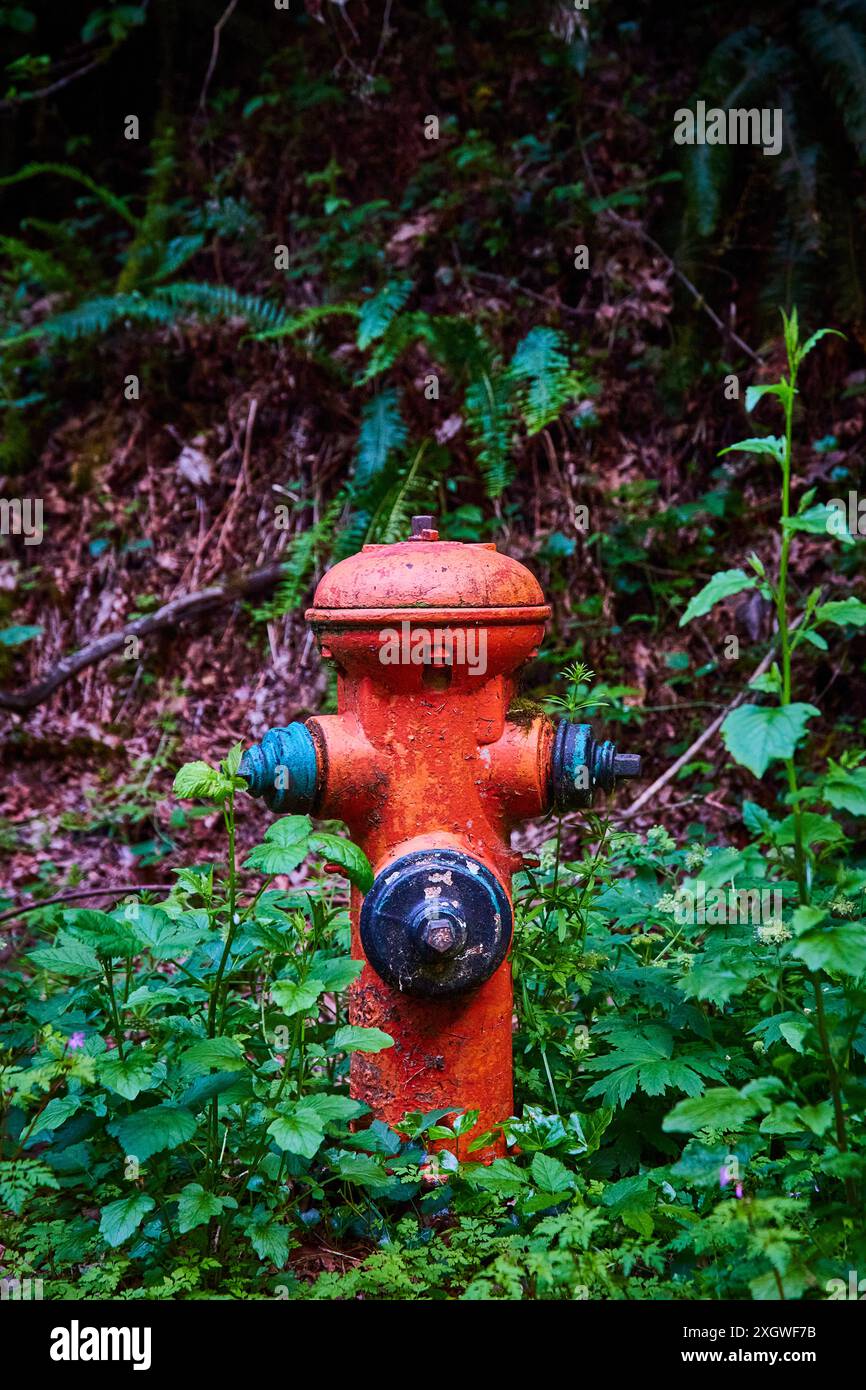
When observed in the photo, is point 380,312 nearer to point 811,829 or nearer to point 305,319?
point 305,319

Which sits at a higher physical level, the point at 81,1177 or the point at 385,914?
the point at 385,914

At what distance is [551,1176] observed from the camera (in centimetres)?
183

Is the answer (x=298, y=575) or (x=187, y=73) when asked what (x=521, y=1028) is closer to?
(x=298, y=575)

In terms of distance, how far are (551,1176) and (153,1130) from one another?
65 cm

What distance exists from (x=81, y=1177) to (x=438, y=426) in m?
3.50

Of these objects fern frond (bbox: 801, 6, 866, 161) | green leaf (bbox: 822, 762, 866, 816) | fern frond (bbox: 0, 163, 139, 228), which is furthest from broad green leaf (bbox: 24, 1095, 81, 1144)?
fern frond (bbox: 0, 163, 139, 228)

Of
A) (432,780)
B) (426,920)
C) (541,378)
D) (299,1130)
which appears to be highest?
(541,378)

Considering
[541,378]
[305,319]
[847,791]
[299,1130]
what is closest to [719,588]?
[847,791]

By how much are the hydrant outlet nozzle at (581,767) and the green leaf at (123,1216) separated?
1004 mm

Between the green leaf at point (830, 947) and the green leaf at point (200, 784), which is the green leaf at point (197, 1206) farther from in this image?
the green leaf at point (830, 947)

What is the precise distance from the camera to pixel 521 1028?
242cm

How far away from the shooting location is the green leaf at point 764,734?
4.73 ft

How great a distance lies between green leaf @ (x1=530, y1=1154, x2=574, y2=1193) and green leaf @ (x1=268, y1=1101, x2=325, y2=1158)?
0.41m

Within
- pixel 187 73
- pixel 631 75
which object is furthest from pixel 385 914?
pixel 187 73
